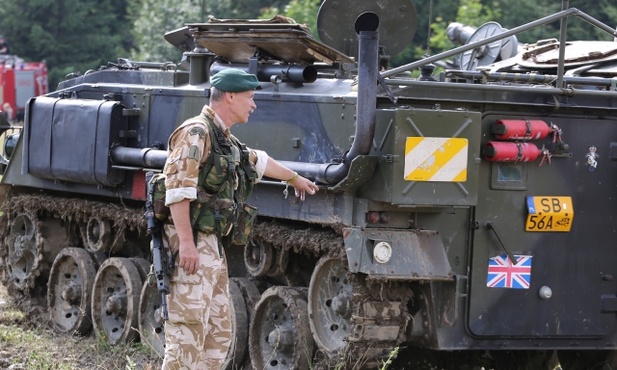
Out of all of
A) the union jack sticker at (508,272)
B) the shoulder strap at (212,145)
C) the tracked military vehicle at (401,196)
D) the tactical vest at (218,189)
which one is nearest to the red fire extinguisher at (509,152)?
the tracked military vehicle at (401,196)

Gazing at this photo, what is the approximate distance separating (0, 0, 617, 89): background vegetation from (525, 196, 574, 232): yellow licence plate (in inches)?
675

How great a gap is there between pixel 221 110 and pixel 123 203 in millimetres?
3701

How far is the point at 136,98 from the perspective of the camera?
10586 millimetres

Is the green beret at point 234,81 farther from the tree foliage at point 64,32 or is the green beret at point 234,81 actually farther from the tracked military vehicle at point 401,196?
the tree foliage at point 64,32

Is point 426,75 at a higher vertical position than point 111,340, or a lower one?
higher

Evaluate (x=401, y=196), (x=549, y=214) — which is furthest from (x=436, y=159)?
(x=549, y=214)

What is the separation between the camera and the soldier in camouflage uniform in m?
6.89

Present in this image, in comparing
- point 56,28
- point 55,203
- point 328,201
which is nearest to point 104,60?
point 56,28

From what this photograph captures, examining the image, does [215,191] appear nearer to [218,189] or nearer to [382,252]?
[218,189]

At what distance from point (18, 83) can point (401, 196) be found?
1180 inches

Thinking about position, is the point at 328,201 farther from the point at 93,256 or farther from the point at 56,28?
the point at 56,28

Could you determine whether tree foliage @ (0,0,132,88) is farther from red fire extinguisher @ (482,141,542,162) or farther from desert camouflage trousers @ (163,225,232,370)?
desert camouflage trousers @ (163,225,232,370)

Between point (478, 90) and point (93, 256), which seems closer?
point (478, 90)

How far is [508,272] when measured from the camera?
862 centimetres
